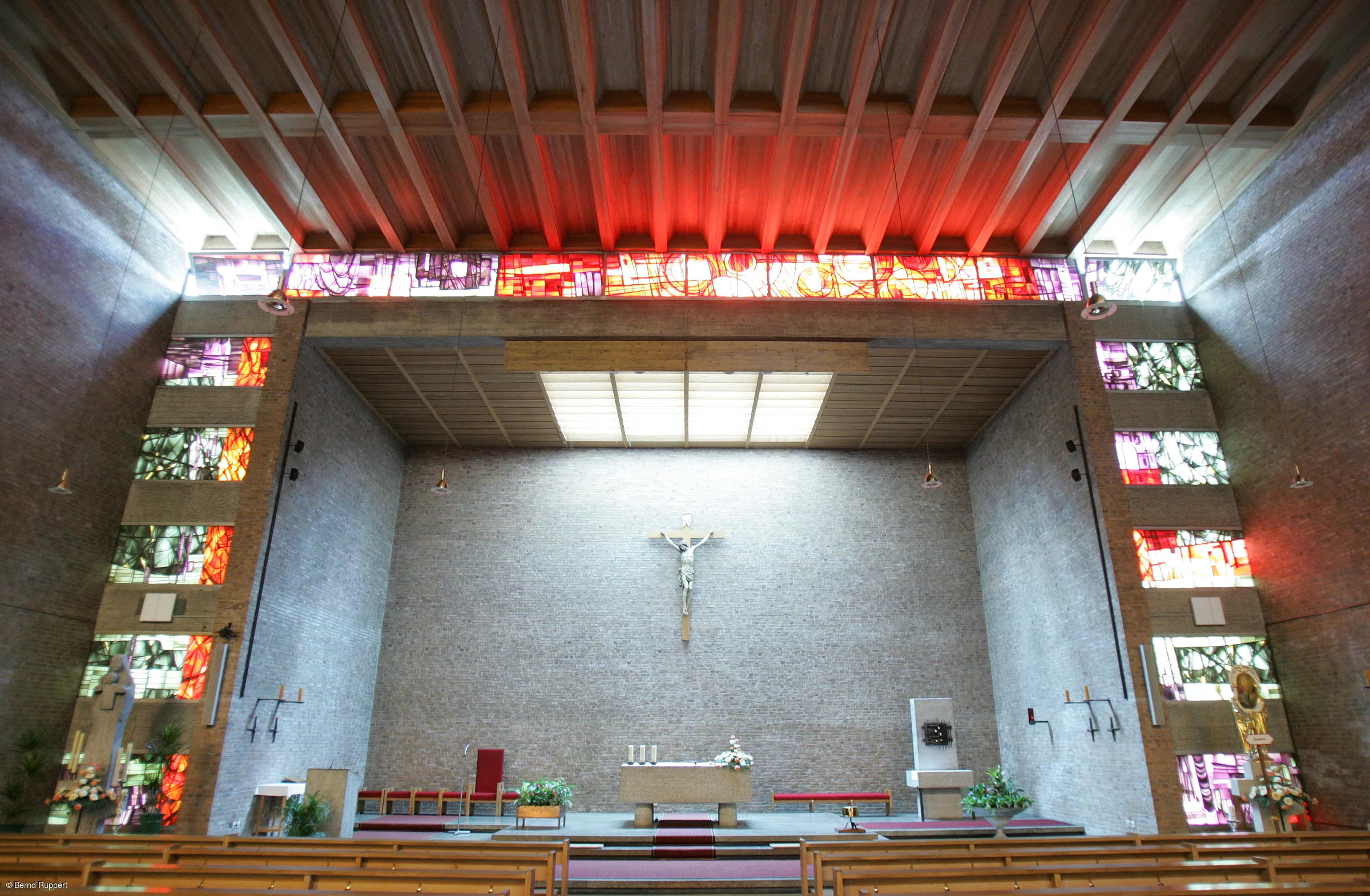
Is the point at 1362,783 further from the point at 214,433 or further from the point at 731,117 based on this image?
the point at 214,433

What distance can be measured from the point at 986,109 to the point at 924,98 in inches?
37.3

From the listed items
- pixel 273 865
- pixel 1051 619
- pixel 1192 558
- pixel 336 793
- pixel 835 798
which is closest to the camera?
pixel 273 865

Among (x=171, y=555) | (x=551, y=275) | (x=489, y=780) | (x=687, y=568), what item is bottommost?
(x=489, y=780)

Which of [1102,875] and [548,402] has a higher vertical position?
[548,402]

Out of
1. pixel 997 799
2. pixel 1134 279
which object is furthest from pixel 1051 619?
pixel 1134 279

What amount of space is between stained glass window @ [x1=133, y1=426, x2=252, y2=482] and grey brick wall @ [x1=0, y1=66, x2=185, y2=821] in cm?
23

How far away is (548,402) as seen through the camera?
1547cm

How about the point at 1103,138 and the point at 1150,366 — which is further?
the point at 1150,366

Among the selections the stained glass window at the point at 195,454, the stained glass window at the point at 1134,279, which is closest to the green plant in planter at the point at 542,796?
the stained glass window at the point at 195,454

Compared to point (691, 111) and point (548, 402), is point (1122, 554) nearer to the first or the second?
point (691, 111)

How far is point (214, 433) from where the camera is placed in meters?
12.8

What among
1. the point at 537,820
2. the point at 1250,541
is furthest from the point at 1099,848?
the point at 537,820

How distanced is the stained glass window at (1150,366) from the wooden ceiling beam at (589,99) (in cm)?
890

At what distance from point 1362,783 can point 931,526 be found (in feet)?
27.2
